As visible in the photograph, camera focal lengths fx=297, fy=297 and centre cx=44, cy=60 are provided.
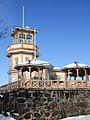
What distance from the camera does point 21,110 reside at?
101 ft

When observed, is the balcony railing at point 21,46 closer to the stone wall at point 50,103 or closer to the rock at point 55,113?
the stone wall at point 50,103

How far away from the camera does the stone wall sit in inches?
1211

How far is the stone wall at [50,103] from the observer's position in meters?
30.8

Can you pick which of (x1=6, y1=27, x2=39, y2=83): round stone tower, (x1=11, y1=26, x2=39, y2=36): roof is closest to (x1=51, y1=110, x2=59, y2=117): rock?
(x1=6, y1=27, x2=39, y2=83): round stone tower

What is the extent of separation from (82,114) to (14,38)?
74.7 feet

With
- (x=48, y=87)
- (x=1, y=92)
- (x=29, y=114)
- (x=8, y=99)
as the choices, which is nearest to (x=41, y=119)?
(x=29, y=114)

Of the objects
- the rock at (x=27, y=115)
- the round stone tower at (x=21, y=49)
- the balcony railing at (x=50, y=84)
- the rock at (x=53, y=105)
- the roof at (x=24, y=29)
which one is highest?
the roof at (x=24, y=29)

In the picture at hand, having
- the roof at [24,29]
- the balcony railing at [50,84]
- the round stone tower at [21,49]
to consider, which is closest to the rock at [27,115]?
the balcony railing at [50,84]

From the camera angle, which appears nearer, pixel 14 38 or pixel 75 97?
pixel 75 97

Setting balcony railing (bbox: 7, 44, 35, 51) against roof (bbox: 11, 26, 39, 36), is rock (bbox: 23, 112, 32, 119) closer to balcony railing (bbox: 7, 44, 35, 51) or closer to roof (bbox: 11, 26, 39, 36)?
balcony railing (bbox: 7, 44, 35, 51)

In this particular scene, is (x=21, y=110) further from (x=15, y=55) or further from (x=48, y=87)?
(x=15, y=55)

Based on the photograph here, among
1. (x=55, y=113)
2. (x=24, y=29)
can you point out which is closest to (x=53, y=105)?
(x=55, y=113)

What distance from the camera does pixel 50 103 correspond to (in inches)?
1240

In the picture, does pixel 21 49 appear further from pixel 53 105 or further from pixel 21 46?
pixel 53 105
